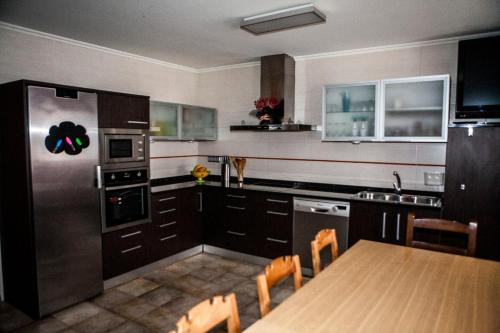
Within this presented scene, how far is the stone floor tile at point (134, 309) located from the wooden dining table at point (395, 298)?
190cm

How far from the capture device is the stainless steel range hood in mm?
4113

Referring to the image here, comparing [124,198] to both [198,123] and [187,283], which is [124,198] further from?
[198,123]

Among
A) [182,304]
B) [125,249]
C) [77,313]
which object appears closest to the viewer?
[77,313]

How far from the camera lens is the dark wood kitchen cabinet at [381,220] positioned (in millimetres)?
3238

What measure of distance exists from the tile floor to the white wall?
1363 millimetres

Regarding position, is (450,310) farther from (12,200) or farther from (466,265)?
(12,200)

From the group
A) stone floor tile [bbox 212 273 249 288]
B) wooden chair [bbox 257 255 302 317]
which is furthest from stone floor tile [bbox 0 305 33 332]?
wooden chair [bbox 257 255 302 317]

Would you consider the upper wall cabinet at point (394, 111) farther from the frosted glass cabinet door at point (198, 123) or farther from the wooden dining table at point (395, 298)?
the frosted glass cabinet door at point (198, 123)

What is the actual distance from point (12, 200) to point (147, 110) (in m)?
1.48

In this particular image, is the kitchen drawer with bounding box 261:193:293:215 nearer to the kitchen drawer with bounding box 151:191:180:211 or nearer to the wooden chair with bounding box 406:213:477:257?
the kitchen drawer with bounding box 151:191:180:211

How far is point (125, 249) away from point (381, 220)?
257 centimetres

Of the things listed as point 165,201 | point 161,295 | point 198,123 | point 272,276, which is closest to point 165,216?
point 165,201

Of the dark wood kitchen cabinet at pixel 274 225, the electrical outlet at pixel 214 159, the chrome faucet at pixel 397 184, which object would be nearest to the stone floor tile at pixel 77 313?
the dark wood kitchen cabinet at pixel 274 225

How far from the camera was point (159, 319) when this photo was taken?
2926 mm
